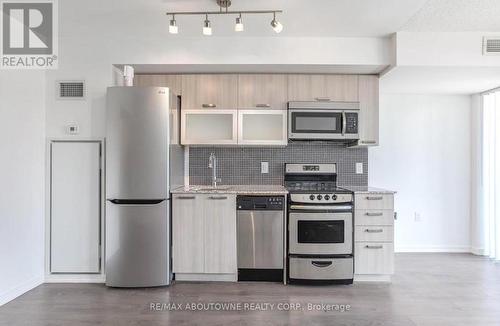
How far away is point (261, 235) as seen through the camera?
11.0ft

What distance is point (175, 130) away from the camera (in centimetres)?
352

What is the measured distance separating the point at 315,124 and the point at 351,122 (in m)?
0.39

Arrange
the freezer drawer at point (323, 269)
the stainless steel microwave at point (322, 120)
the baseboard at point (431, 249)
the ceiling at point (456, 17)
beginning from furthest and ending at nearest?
the baseboard at point (431, 249), the stainless steel microwave at point (322, 120), the freezer drawer at point (323, 269), the ceiling at point (456, 17)

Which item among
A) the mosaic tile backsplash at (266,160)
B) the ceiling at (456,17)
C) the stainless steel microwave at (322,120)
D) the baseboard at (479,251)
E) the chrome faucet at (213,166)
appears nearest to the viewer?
the ceiling at (456,17)

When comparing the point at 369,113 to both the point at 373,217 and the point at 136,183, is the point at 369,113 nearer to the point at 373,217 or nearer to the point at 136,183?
the point at 373,217

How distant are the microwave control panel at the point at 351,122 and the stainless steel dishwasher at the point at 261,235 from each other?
1.07m

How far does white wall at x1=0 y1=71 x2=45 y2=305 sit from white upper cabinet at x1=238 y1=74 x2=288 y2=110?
2054mm

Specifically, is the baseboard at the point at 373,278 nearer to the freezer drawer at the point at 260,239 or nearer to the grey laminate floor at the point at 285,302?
the grey laminate floor at the point at 285,302

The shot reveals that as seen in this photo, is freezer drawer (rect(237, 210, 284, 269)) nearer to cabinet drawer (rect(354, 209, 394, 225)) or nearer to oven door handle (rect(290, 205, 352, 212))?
oven door handle (rect(290, 205, 352, 212))

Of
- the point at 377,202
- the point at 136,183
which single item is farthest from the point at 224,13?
the point at 377,202

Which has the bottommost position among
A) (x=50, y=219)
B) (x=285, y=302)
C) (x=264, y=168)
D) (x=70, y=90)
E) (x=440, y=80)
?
(x=285, y=302)

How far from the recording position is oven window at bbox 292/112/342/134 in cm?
362

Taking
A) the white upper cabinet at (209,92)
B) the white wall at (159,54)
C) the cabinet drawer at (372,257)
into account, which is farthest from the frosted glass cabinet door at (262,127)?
the cabinet drawer at (372,257)

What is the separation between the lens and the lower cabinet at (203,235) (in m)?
3.35
